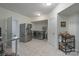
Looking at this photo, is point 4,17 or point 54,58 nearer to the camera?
point 54,58

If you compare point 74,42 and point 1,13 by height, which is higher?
point 1,13

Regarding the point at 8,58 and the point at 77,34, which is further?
the point at 77,34

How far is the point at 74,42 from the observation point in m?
3.98

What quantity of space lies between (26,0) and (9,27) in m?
3.64

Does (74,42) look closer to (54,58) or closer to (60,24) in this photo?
(60,24)

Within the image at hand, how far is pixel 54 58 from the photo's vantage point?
95cm

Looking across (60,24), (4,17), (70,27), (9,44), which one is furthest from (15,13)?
(70,27)

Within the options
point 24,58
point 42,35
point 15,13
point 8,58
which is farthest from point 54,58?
point 42,35

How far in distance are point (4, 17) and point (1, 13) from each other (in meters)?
0.28

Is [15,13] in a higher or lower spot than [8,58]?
higher

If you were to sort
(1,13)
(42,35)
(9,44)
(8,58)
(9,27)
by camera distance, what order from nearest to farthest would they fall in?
(8,58)
(9,44)
(1,13)
(9,27)
(42,35)

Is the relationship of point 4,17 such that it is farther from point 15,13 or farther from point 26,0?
point 26,0

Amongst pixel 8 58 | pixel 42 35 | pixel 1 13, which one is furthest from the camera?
pixel 42 35

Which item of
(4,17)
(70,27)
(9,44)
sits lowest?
(9,44)
